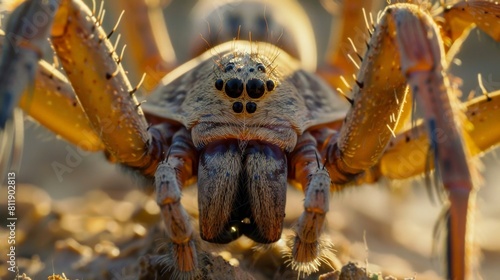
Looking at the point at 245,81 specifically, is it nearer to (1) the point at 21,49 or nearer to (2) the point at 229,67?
(2) the point at 229,67

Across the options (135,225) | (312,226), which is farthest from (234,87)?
(135,225)

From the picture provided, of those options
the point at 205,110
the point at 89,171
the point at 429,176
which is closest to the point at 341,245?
the point at 205,110

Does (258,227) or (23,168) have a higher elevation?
(23,168)

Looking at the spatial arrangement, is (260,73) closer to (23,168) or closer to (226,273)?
(226,273)

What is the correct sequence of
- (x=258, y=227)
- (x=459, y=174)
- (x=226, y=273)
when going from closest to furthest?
(x=459, y=174) < (x=226, y=273) < (x=258, y=227)

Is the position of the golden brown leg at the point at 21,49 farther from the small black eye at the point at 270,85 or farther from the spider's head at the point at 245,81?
the small black eye at the point at 270,85

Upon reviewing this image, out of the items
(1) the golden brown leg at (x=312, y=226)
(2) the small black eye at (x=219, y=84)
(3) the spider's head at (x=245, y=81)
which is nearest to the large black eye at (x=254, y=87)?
(3) the spider's head at (x=245, y=81)

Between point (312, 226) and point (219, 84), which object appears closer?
point (312, 226)
